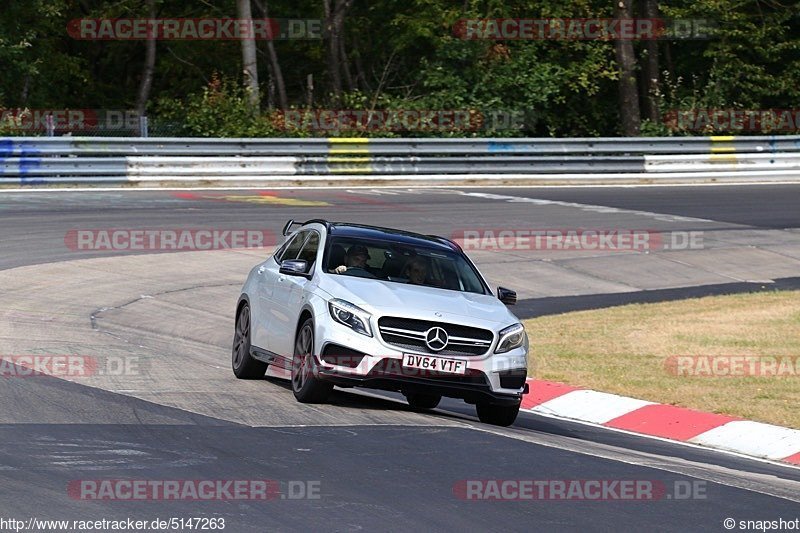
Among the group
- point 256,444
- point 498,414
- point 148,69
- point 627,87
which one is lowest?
point 498,414

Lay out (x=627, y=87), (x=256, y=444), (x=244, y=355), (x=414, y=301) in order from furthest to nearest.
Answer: (x=627, y=87) < (x=244, y=355) < (x=414, y=301) < (x=256, y=444)

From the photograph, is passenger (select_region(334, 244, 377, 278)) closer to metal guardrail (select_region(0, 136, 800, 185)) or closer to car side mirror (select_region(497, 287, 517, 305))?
car side mirror (select_region(497, 287, 517, 305))

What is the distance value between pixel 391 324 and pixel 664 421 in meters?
2.99

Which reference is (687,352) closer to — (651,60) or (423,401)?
(423,401)

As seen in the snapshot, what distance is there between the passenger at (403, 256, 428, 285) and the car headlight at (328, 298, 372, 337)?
3.72 ft

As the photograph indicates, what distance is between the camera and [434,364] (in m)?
10.9

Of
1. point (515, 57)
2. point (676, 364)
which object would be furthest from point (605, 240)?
point (515, 57)

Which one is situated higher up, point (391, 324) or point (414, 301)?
point (414, 301)

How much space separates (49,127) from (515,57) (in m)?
14.4

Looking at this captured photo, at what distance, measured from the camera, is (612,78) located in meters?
38.5

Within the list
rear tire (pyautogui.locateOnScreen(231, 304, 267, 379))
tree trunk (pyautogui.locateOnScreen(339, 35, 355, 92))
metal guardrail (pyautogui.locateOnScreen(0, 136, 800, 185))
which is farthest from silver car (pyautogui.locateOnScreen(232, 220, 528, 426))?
tree trunk (pyautogui.locateOnScreen(339, 35, 355, 92))

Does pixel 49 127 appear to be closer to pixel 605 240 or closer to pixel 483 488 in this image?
pixel 605 240

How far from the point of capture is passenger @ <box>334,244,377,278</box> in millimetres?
12008

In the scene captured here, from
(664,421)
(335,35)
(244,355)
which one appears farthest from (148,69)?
(664,421)
